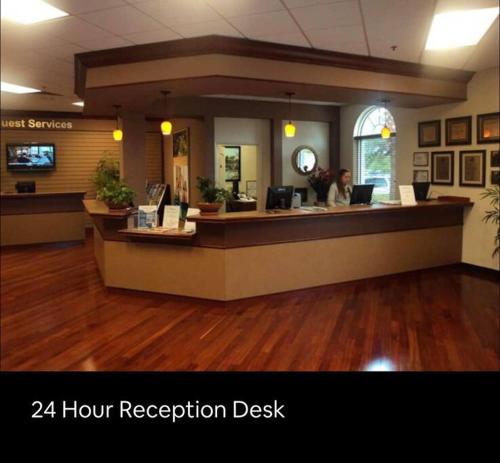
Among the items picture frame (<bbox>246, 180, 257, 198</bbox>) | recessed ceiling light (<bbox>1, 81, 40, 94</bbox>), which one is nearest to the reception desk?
recessed ceiling light (<bbox>1, 81, 40, 94</bbox>)

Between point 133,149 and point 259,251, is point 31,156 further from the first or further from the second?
point 259,251

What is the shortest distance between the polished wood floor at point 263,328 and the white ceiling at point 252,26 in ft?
9.33

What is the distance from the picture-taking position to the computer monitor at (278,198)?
234 inches

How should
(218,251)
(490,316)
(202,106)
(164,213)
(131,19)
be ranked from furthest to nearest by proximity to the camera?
(202,106) → (164,213) → (218,251) → (490,316) → (131,19)

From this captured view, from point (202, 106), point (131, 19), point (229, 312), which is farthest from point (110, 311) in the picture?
point (202, 106)

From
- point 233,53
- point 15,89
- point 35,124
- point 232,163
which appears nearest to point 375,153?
point 232,163

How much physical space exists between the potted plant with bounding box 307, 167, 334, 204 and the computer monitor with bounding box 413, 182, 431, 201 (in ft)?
8.74

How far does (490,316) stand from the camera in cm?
487

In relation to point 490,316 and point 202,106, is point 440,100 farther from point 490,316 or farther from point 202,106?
point 202,106

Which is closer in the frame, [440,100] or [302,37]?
[302,37]

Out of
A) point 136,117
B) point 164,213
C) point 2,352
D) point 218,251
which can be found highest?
point 136,117

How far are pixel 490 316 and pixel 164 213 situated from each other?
148 inches

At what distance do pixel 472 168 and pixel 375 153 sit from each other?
2796 millimetres

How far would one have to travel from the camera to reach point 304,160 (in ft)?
33.6
